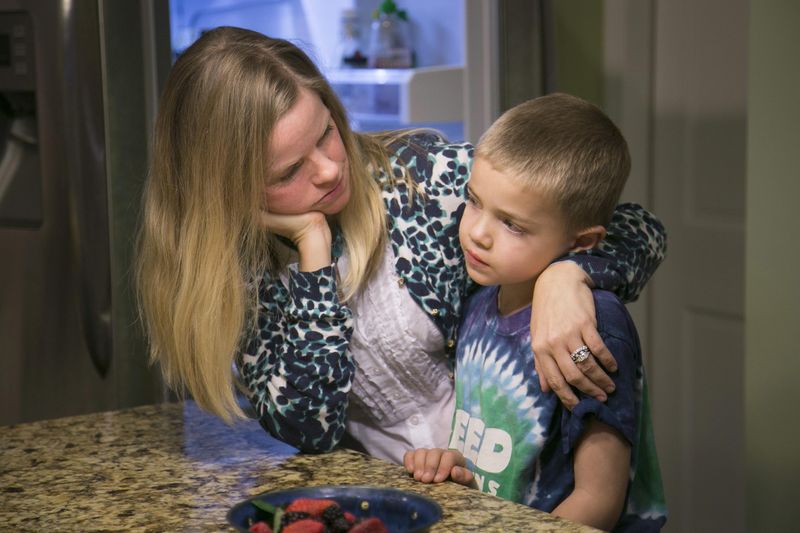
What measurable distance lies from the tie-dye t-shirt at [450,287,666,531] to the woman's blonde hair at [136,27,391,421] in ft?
0.84

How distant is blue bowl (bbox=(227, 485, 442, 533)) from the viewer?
3.30 ft

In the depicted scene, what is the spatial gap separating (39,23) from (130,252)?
526 millimetres

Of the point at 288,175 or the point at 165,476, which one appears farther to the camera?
the point at 288,175

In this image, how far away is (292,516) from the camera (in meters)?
1.00

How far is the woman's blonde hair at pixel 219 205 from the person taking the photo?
4.84 ft

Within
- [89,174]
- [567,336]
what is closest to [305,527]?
[567,336]

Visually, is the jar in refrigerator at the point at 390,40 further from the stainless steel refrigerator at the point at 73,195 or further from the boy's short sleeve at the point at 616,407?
the boy's short sleeve at the point at 616,407

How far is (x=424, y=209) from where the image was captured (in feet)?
5.28

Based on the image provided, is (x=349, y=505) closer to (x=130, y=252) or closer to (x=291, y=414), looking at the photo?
(x=291, y=414)

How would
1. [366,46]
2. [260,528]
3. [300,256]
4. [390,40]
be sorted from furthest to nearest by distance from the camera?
1. [366,46]
2. [390,40]
3. [300,256]
4. [260,528]

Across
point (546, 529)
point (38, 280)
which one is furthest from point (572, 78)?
point (546, 529)

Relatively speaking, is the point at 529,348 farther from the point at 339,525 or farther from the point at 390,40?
the point at 390,40

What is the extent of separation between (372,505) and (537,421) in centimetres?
35

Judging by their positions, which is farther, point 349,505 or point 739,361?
point 739,361
